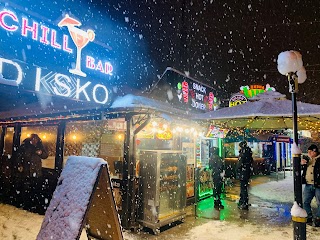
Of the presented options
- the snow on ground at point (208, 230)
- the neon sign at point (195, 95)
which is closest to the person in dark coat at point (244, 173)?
the snow on ground at point (208, 230)

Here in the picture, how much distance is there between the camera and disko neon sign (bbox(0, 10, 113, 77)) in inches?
324

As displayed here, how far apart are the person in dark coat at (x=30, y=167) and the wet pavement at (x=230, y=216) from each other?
482cm

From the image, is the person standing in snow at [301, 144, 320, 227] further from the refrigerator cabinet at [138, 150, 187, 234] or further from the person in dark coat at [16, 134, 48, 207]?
the person in dark coat at [16, 134, 48, 207]

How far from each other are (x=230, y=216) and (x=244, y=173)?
1.95 metres

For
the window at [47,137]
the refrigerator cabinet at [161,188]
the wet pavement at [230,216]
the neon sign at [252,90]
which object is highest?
the neon sign at [252,90]

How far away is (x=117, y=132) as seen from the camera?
9.08 meters

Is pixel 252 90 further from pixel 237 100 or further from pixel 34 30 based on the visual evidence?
pixel 34 30

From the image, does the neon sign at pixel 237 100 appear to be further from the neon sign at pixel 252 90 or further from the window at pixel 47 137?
the window at pixel 47 137

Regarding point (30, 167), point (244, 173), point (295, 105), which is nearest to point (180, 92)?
point (244, 173)

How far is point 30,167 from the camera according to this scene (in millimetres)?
9195

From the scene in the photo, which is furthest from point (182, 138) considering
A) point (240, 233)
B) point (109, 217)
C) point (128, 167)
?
point (109, 217)

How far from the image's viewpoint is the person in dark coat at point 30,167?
30.1ft

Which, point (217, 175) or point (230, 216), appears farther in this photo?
point (217, 175)

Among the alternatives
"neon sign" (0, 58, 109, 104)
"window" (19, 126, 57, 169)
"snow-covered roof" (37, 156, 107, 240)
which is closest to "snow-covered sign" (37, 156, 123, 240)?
"snow-covered roof" (37, 156, 107, 240)
